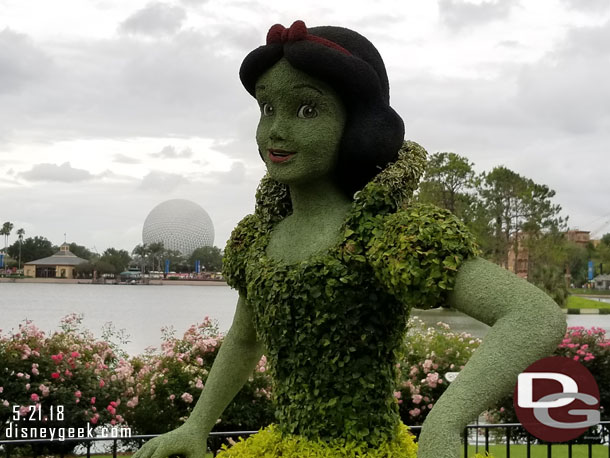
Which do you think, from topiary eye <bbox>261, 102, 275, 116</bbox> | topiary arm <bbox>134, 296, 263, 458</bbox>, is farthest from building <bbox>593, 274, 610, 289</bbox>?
topiary eye <bbox>261, 102, 275, 116</bbox>

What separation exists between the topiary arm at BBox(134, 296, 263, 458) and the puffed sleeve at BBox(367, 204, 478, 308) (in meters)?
0.95

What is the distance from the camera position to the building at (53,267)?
66.1m

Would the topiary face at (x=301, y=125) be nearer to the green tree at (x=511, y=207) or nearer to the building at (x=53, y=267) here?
the green tree at (x=511, y=207)

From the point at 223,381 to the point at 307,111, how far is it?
4.64 ft

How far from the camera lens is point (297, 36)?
118 inches

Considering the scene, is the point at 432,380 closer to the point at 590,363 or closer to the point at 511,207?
the point at 590,363

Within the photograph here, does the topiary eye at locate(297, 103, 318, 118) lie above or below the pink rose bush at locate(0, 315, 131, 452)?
Result: above

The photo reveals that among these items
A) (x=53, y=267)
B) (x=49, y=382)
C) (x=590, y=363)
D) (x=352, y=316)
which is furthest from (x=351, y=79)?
(x=53, y=267)

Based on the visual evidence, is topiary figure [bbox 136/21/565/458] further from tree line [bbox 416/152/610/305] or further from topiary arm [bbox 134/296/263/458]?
tree line [bbox 416/152/610/305]

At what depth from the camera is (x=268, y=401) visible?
25.9 ft

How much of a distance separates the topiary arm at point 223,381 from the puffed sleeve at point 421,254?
95 cm

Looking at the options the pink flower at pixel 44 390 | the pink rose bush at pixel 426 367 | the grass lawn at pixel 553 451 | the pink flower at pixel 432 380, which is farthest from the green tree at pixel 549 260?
the pink flower at pixel 44 390

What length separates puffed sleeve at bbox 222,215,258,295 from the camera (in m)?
3.44

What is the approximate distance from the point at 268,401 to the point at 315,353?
5164 millimetres
